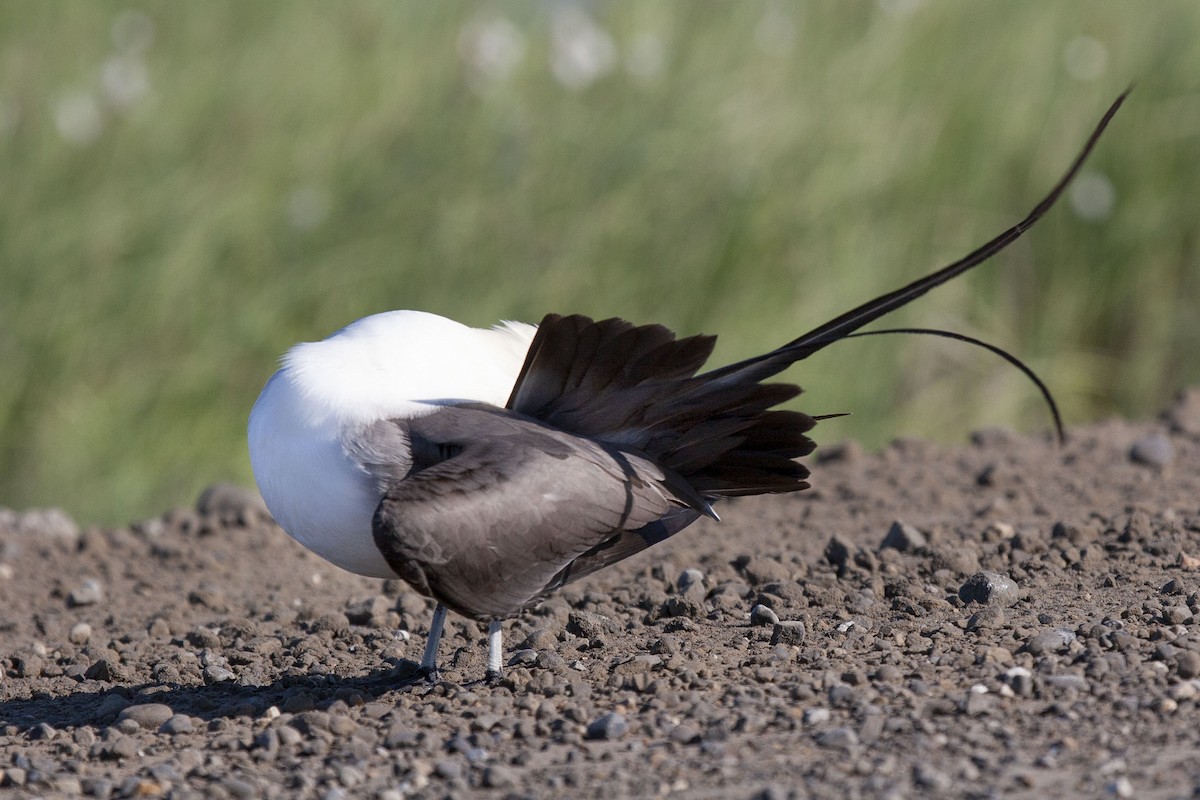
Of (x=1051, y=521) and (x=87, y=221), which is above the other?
(x=87, y=221)

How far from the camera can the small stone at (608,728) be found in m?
3.65

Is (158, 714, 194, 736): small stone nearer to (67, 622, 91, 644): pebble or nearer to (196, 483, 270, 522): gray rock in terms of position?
(67, 622, 91, 644): pebble

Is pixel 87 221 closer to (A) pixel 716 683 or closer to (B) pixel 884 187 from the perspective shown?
(B) pixel 884 187

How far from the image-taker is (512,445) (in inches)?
155

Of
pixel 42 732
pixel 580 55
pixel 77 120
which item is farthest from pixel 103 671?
pixel 580 55

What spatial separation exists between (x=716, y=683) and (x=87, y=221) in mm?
4792

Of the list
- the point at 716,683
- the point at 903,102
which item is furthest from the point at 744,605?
the point at 903,102

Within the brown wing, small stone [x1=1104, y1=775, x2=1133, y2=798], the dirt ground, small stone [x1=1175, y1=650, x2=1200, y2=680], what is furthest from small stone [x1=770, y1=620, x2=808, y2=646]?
small stone [x1=1104, y1=775, x2=1133, y2=798]

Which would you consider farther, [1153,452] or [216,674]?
[1153,452]

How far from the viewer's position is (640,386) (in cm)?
409

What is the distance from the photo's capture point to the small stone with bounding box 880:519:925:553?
200 inches

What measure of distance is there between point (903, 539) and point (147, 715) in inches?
98.1

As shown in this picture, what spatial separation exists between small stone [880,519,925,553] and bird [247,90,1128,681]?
3.45 ft

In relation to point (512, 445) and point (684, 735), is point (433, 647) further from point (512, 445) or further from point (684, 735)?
point (684, 735)
